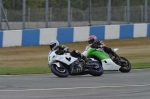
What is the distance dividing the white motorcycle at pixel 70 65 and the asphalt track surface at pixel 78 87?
8.7 inches

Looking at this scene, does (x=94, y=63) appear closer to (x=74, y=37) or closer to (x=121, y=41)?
(x=74, y=37)

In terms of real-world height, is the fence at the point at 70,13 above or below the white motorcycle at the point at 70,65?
above

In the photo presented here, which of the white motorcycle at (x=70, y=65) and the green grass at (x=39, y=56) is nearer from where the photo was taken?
the white motorcycle at (x=70, y=65)

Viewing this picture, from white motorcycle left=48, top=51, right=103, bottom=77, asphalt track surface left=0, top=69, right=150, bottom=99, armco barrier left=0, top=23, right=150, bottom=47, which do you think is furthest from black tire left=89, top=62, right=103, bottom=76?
armco barrier left=0, top=23, right=150, bottom=47

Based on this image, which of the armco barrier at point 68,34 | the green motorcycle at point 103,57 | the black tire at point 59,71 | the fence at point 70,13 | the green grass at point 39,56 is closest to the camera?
the black tire at point 59,71

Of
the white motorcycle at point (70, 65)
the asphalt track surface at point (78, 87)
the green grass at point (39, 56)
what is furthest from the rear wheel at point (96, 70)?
the green grass at point (39, 56)

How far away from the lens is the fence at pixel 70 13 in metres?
27.0

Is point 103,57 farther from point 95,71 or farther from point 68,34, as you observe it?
point 68,34

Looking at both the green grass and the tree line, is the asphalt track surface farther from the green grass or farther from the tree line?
the tree line

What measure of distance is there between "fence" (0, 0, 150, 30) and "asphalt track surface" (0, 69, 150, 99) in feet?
38.6

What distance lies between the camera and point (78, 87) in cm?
1246

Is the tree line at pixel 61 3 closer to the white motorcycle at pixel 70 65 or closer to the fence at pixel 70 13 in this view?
the fence at pixel 70 13

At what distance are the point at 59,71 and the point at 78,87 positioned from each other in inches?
113

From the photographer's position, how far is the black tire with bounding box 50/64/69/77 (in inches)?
597
